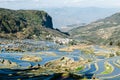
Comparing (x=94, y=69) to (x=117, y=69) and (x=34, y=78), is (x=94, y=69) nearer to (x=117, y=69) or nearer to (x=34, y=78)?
(x=117, y=69)

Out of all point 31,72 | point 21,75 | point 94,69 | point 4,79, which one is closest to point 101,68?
point 94,69

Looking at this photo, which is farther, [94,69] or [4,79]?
[94,69]

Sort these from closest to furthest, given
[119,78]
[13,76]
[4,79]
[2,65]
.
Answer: [4,79]
[13,76]
[119,78]
[2,65]

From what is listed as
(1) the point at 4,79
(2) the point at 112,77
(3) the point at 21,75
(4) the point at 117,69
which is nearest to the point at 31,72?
(3) the point at 21,75

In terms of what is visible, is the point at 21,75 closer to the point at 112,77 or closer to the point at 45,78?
the point at 45,78

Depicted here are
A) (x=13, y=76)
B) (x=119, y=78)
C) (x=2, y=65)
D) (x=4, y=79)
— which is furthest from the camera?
(x=2, y=65)

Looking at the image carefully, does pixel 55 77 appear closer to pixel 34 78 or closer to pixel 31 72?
pixel 34 78

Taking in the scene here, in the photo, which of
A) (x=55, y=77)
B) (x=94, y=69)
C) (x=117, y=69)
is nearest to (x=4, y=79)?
(x=55, y=77)

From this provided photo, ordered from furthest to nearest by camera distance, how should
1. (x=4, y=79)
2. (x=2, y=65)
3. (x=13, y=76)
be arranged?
(x=2, y=65) → (x=13, y=76) → (x=4, y=79)

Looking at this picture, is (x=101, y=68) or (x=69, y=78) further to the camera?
(x=101, y=68)
